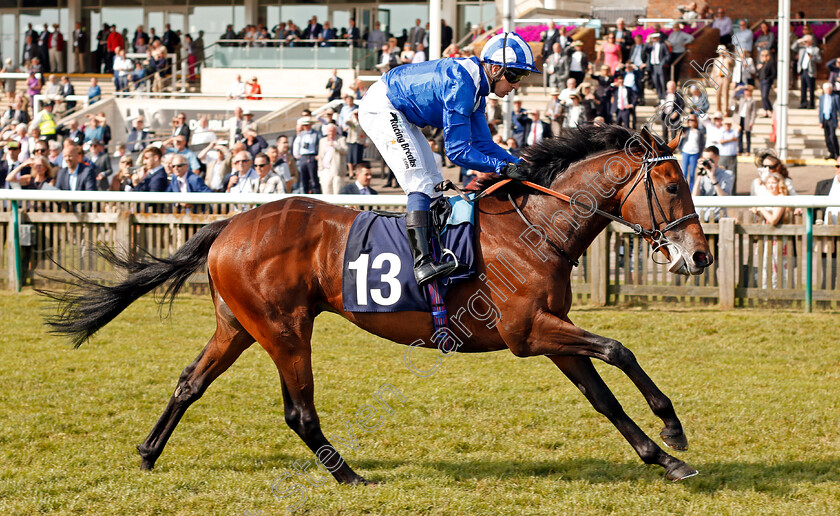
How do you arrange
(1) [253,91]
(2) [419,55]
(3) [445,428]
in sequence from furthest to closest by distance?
(1) [253,91]
(2) [419,55]
(3) [445,428]

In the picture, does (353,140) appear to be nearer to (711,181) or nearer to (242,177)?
(242,177)

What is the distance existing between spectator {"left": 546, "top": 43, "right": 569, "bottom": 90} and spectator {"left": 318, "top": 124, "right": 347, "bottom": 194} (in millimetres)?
5300

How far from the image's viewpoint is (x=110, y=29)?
28.6 metres

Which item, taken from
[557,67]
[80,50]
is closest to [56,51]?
[80,50]

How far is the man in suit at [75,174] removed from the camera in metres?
11.0

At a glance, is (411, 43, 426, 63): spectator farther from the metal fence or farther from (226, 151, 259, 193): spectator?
the metal fence

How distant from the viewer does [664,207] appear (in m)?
4.42

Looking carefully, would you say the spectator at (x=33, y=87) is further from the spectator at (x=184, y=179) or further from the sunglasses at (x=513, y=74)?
the sunglasses at (x=513, y=74)

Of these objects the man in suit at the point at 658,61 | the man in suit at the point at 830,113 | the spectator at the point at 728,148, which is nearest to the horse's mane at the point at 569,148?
the spectator at the point at 728,148

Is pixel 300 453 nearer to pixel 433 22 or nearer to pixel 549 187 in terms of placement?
pixel 549 187

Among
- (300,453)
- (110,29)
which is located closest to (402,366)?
(300,453)

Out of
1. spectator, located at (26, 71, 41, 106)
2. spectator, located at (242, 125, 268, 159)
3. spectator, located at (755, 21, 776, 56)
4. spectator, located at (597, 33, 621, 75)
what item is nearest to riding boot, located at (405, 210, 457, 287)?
spectator, located at (242, 125, 268, 159)

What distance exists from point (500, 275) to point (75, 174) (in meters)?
8.04

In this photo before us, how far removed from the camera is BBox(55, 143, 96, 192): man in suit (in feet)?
36.0
